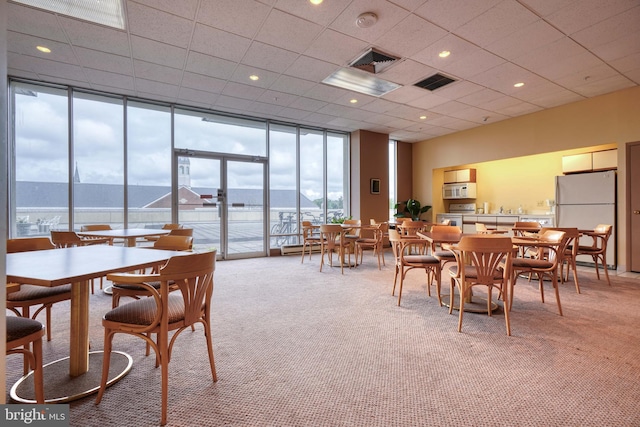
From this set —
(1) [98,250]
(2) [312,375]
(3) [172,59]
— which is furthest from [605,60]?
(1) [98,250]

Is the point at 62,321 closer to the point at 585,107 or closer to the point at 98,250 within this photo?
the point at 98,250

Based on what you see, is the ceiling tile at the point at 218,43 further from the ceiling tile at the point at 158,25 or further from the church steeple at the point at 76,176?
the church steeple at the point at 76,176

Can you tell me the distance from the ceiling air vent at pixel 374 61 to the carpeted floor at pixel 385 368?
10.7 feet

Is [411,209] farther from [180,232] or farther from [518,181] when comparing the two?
[180,232]

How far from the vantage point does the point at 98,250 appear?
2.21 metres

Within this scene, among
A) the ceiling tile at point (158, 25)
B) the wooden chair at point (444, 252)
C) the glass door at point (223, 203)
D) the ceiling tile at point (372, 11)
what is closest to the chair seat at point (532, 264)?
the wooden chair at point (444, 252)

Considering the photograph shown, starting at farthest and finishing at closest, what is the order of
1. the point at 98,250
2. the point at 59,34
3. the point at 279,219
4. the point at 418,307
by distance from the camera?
the point at 279,219 < the point at 59,34 < the point at 418,307 < the point at 98,250

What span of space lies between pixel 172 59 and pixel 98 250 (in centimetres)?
319

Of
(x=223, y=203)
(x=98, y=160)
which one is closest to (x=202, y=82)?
(x=98, y=160)

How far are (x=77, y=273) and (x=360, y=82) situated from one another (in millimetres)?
4817

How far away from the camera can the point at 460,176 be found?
8.56 m

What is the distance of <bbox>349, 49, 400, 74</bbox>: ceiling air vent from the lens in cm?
408

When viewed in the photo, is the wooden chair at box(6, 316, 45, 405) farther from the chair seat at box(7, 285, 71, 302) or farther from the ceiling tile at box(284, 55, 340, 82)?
the ceiling tile at box(284, 55, 340, 82)

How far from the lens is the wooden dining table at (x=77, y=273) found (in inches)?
56.6
